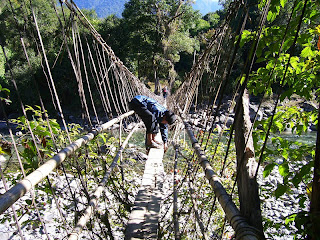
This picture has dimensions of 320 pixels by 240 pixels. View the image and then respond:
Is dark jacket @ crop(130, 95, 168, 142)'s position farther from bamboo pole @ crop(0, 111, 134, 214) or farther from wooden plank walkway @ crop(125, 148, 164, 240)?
bamboo pole @ crop(0, 111, 134, 214)

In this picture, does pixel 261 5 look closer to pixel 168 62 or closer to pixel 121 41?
→ pixel 168 62

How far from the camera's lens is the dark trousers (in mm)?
1938

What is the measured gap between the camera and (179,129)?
2486 mm

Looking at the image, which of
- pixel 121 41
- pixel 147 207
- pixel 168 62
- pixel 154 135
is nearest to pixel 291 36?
pixel 147 207

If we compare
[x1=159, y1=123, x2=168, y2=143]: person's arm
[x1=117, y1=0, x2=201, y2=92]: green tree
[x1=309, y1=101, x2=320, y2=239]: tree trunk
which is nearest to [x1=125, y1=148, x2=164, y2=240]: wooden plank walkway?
[x1=159, y1=123, x2=168, y2=143]: person's arm

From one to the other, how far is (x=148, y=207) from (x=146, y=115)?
85 centimetres

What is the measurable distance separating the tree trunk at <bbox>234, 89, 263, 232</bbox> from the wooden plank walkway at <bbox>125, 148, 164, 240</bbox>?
0.65 m

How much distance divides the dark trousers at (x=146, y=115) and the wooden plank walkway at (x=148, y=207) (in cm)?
32

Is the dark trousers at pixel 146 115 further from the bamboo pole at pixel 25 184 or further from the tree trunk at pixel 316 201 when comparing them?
the tree trunk at pixel 316 201

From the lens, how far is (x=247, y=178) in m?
0.56

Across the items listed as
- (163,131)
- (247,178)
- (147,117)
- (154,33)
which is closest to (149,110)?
(147,117)

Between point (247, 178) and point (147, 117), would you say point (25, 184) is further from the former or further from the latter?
point (147, 117)

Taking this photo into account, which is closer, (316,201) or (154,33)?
(316,201)

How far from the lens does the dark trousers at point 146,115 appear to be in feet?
6.36
